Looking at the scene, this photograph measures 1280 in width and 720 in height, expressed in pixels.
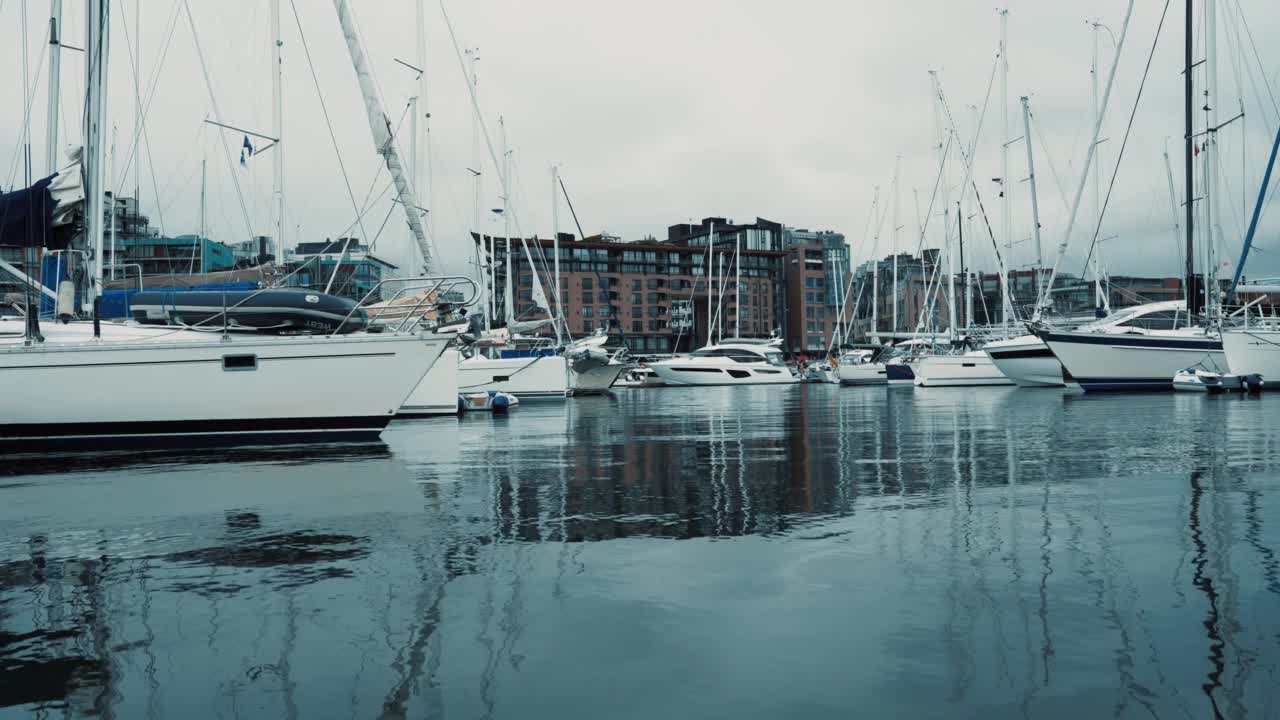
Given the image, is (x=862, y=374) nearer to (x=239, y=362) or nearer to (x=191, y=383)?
(x=239, y=362)

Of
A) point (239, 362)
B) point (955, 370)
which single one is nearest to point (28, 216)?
point (239, 362)

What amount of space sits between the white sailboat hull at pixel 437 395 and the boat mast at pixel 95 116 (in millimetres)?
11324

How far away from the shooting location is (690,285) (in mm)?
139875

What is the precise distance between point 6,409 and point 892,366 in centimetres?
4975

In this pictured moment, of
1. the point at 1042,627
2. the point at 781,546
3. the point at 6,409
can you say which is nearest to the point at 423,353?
the point at 6,409

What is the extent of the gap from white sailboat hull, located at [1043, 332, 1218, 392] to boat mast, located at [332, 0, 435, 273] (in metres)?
26.7

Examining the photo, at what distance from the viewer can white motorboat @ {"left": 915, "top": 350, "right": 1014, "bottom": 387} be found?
4869cm

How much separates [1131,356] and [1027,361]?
774 cm

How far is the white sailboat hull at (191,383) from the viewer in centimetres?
1525

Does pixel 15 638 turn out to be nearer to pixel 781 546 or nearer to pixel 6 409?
pixel 781 546

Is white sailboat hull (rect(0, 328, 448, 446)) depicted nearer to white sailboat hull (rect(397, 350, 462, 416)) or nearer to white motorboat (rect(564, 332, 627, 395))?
white sailboat hull (rect(397, 350, 462, 416))

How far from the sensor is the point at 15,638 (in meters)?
4.79

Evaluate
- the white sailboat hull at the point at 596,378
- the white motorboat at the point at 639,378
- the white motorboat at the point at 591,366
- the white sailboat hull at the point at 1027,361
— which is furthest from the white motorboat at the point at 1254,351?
the white motorboat at the point at 639,378

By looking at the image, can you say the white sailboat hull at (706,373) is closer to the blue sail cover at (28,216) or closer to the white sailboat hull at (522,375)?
the white sailboat hull at (522,375)
